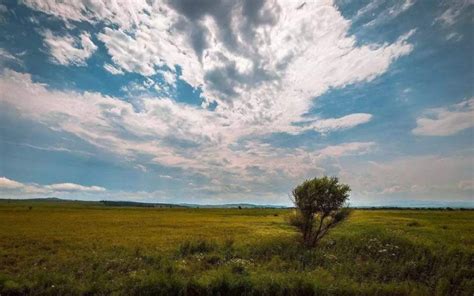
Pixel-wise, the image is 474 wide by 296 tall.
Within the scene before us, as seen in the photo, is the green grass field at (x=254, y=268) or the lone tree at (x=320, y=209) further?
the lone tree at (x=320, y=209)

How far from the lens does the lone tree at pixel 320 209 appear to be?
2364 centimetres

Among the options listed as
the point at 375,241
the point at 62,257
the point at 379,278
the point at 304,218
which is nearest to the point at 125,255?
the point at 62,257

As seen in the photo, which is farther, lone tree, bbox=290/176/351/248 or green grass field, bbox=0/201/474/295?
lone tree, bbox=290/176/351/248

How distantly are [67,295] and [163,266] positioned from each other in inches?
192

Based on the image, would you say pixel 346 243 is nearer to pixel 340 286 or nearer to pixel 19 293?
pixel 340 286

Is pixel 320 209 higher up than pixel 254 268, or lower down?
higher up

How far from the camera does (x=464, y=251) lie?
18.3 m

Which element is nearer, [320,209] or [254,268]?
[254,268]

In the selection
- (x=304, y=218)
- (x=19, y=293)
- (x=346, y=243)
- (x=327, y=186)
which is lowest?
(x=19, y=293)

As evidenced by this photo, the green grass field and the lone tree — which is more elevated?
the lone tree

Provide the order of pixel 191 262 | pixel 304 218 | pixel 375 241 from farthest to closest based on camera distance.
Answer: pixel 304 218 → pixel 375 241 → pixel 191 262

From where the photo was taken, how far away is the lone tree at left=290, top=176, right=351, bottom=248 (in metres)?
23.6

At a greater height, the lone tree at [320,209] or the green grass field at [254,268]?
the lone tree at [320,209]

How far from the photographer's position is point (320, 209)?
23750 millimetres
